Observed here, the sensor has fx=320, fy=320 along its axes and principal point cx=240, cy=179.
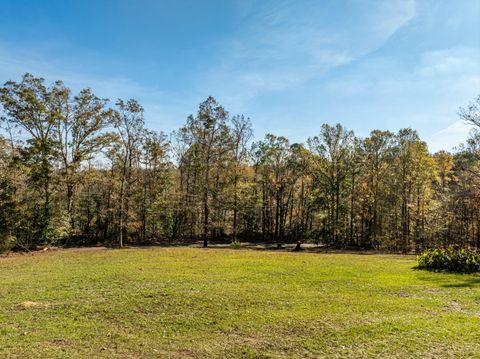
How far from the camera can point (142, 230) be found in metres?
34.2

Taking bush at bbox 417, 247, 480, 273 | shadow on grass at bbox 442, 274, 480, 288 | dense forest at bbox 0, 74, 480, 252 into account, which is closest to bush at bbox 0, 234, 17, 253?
dense forest at bbox 0, 74, 480, 252

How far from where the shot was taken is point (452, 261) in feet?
44.2

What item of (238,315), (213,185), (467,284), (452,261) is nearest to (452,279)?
(467,284)

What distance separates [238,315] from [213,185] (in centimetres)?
2616

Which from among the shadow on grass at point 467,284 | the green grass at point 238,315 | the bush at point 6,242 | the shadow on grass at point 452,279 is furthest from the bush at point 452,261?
the bush at point 6,242

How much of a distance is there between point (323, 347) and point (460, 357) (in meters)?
2.11

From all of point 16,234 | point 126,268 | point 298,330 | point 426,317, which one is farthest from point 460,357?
point 16,234

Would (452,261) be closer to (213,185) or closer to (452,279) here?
(452,279)

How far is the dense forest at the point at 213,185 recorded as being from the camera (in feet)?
78.5

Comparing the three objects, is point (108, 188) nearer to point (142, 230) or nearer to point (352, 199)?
point (142, 230)

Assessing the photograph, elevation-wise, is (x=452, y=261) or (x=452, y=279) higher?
(x=452, y=261)

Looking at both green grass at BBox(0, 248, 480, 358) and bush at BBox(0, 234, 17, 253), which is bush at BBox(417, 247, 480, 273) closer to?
green grass at BBox(0, 248, 480, 358)

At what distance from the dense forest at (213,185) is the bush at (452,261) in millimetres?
5609

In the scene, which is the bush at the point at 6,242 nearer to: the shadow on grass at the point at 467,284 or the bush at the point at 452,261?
the bush at the point at 452,261
